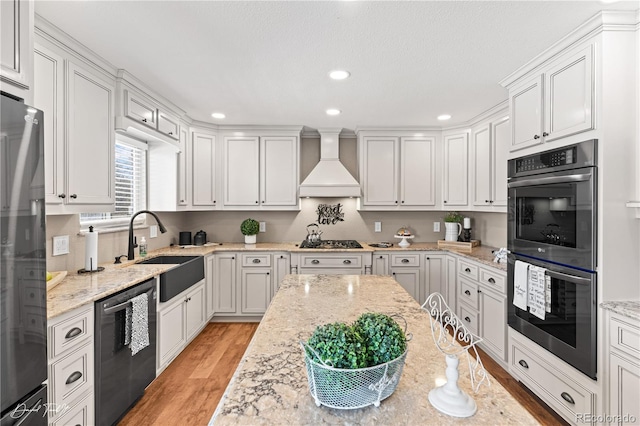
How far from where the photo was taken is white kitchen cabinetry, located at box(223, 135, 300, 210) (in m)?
3.98

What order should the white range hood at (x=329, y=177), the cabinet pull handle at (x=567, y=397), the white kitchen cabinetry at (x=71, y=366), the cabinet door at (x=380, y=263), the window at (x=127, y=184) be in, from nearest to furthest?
the white kitchen cabinetry at (x=71, y=366)
the cabinet pull handle at (x=567, y=397)
the window at (x=127, y=184)
the cabinet door at (x=380, y=263)
the white range hood at (x=329, y=177)

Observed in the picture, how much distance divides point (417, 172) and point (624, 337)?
2732 millimetres

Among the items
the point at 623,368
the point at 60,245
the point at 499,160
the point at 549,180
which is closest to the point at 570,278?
the point at 623,368

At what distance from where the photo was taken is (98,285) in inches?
75.8

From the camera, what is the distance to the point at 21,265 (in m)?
1.13

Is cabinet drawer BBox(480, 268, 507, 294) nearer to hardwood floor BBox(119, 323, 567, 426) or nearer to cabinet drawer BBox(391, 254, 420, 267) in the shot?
hardwood floor BBox(119, 323, 567, 426)

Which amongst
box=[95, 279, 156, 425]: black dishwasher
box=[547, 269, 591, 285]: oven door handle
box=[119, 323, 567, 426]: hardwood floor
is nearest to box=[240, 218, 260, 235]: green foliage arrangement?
box=[119, 323, 567, 426]: hardwood floor

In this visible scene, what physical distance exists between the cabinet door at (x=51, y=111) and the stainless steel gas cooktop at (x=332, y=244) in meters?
2.50

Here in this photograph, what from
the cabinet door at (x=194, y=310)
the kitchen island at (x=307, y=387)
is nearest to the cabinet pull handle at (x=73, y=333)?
the kitchen island at (x=307, y=387)

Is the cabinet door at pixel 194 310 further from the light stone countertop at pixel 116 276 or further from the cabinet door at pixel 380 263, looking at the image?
the cabinet door at pixel 380 263

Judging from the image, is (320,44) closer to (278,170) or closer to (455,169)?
(278,170)

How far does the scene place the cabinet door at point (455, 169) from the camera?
377 centimetres

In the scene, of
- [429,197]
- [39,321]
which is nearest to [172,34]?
[39,321]

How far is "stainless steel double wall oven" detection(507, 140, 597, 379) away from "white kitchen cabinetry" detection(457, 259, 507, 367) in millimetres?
333
